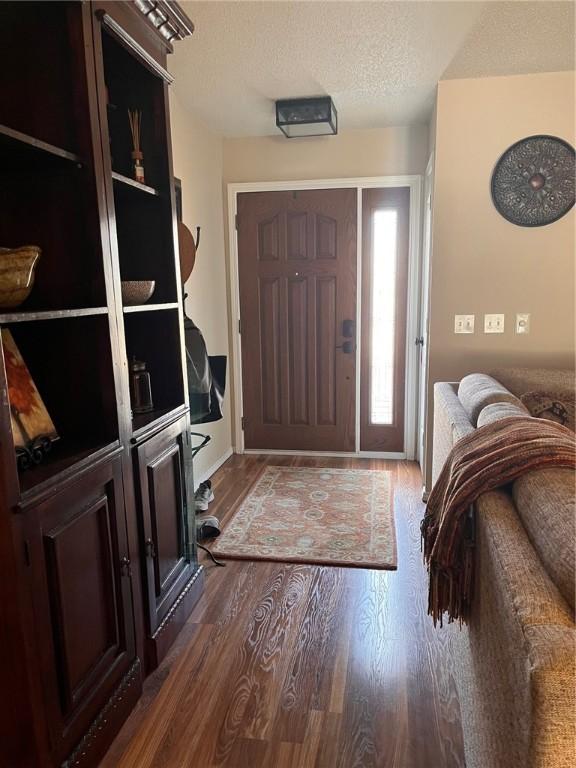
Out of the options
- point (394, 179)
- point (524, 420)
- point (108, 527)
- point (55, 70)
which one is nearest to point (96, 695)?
point (108, 527)

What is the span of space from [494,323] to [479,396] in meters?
1.24

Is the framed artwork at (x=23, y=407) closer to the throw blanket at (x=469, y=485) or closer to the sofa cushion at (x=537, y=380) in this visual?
the throw blanket at (x=469, y=485)

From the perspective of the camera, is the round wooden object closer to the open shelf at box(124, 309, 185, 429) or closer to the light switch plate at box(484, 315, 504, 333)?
the open shelf at box(124, 309, 185, 429)

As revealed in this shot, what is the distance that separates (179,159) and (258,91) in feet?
2.05

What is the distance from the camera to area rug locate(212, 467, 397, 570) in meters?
2.79

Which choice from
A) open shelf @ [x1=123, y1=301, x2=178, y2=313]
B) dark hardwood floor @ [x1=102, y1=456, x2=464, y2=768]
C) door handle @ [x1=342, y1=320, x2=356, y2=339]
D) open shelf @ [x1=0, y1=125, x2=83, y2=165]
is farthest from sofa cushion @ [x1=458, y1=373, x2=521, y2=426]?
door handle @ [x1=342, y1=320, x2=356, y2=339]

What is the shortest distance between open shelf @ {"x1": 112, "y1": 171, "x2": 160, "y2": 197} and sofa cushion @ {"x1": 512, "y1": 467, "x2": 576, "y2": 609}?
149 cm

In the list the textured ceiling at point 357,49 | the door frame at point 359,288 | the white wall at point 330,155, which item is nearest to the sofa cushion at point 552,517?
the textured ceiling at point 357,49

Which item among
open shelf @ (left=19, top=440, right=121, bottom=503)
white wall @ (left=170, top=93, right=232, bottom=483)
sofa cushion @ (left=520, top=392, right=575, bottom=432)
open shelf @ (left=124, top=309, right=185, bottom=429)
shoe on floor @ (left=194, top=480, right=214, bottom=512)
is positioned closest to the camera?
open shelf @ (left=19, top=440, right=121, bottom=503)

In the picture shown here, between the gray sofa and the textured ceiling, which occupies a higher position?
the textured ceiling

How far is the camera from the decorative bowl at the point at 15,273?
4.43 feet

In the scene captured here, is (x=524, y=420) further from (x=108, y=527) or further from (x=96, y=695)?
(x=96, y=695)

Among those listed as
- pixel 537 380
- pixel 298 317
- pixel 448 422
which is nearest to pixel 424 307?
pixel 298 317

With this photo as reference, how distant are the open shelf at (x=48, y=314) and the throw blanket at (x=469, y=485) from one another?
1.09 metres
